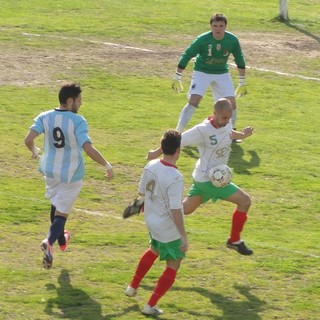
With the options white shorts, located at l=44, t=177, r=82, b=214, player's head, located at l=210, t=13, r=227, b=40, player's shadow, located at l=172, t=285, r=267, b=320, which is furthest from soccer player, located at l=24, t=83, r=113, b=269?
player's head, located at l=210, t=13, r=227, b=40

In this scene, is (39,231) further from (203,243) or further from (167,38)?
(167,38)

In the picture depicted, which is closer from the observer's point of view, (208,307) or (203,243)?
(208,307)

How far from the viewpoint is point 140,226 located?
47.7 feet

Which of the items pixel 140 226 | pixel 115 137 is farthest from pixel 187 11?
pixel 140 226

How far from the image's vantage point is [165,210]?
1131 cm

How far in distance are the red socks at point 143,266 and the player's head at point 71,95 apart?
6.46ft

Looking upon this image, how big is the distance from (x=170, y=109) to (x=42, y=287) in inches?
361

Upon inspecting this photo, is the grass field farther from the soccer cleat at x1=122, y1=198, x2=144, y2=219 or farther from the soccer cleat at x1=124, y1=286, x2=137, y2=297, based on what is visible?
the soccer cleat at x1=122, y1=198, x2=144, y2=219

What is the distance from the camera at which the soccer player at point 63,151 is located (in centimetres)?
1234

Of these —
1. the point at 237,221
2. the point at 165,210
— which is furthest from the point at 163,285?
the point at 237,221

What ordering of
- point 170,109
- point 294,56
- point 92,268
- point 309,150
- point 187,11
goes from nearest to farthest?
1. point 92,268
2. point 309,150
3. point 170,109
4. point 294,56
5. point 187,11

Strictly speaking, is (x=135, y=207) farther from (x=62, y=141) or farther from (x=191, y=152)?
(x=191, y=152)

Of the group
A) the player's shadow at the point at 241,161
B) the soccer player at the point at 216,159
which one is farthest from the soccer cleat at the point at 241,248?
the player's shadow at the point at 241,161

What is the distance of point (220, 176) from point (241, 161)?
5331mm
